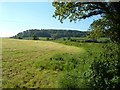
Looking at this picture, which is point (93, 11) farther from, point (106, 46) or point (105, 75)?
point (105, 75)

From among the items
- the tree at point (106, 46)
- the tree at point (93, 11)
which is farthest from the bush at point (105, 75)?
the tree at point (93, 11)

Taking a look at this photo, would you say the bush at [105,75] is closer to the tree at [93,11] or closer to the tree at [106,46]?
the tree at [106,46]

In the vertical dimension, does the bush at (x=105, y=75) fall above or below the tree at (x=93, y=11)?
below

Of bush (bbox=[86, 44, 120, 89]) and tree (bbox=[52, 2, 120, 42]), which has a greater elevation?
A: tree (bbox=[52, 2, 120, 42])

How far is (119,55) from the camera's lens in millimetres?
8648

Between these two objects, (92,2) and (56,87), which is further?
(92,2)

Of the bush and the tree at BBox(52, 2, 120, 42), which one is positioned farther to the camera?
the tree at BBox(52, 2, 120, 42)

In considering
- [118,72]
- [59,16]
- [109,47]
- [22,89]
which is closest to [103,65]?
[118,72]

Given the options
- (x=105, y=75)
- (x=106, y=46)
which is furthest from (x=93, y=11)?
(x=105, y=75)

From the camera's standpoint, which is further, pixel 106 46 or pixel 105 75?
pixel 106 46

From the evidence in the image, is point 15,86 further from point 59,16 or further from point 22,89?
point 59,16

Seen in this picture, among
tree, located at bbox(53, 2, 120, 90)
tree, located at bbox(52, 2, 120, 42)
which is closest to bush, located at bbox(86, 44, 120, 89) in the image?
tree, located at bbox(53, 2, 120, 90)

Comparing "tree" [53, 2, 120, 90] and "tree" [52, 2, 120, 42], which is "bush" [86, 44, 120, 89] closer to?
"tree" [53, 2, 120, 90]

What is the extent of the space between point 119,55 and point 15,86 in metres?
7.77
